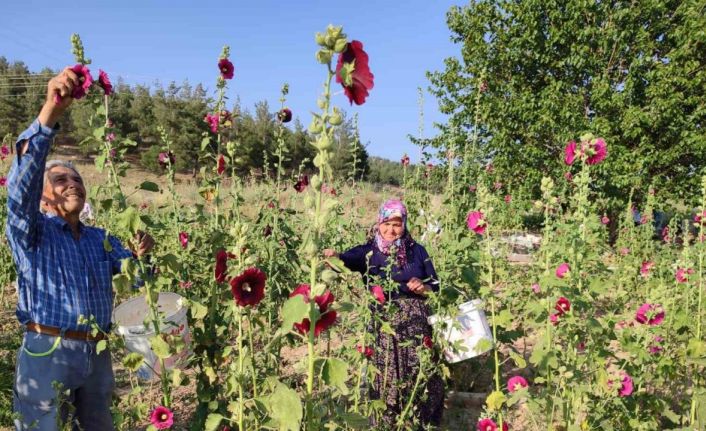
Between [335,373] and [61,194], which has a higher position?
[61,194]

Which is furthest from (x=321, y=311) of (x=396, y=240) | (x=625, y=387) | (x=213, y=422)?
(x=625, y=387)

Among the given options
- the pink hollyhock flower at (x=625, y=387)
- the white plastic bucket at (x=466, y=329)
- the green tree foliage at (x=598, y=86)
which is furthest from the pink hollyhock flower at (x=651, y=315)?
the green tree foliage at (x=598, y=86)

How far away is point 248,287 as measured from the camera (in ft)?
4.84

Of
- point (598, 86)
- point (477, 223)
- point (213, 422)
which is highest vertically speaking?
point (598, 86)

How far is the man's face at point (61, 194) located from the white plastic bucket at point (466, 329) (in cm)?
193

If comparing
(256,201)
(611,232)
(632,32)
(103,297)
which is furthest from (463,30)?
(103,297)

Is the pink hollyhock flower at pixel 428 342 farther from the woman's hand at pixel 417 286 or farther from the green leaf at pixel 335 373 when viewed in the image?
the green leaf at pixel 335 373

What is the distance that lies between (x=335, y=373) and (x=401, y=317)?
1.63m

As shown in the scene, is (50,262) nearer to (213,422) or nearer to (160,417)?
(160,417)

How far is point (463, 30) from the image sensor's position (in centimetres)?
1165

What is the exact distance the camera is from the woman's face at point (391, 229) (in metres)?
2.86

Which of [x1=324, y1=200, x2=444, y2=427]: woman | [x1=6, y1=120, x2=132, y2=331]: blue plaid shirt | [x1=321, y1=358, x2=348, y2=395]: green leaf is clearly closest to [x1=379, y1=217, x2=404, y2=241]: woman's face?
[x1=324, y1=200, x2=444, y2=427]: woman

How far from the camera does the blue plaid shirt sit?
5.74ft

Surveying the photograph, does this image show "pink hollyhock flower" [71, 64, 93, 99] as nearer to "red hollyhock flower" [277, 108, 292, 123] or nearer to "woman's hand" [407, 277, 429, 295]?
"red hollyhock flower" [277, 108, 292, 123]
